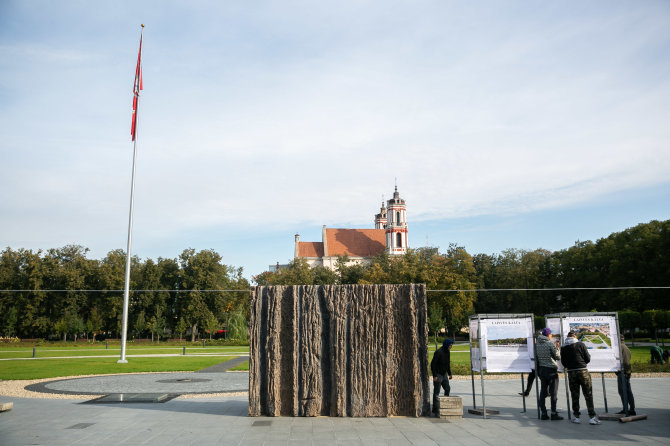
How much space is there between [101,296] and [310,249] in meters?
49.8

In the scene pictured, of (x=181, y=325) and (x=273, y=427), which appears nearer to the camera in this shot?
(x=273, y=427)

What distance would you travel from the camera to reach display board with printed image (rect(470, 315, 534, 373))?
1150 centimetres

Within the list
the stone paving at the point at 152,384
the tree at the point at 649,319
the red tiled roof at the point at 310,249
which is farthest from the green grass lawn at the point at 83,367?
the red tiled roof at the point at 310,249

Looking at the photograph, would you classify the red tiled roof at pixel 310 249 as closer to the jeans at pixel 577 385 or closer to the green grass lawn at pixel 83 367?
the green grass lawn at pixel 83 367

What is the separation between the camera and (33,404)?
13.0 meters

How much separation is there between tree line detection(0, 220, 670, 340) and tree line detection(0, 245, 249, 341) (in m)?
0.12

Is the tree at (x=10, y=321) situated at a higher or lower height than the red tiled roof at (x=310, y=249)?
lower

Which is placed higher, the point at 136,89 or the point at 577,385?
the point at 136,89

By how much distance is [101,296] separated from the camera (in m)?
59.2

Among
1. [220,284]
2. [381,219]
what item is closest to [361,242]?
[381,219]

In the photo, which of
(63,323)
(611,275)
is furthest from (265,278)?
(611,275)

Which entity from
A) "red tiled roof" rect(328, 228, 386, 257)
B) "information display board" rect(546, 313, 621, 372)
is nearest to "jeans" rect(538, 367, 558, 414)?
"information display board" rect(546, 313, 621, 372)

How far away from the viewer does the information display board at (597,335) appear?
11.4 meters

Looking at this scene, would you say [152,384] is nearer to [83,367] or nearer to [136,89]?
[83,367]
